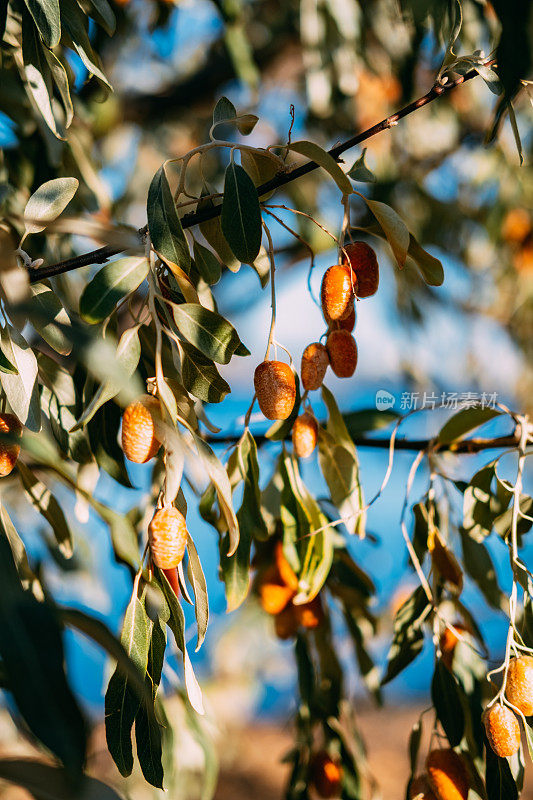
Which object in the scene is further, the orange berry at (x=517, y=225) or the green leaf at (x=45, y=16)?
the orange berry at (x=517, y=225)

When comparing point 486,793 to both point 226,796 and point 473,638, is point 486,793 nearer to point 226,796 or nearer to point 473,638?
point 473,638

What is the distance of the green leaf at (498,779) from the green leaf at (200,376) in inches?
12.8

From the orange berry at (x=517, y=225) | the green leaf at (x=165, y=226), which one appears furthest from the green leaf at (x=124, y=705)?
the orange berry at (x=517, y=225)

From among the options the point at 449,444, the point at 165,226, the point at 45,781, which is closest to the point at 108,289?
the point at 165,226

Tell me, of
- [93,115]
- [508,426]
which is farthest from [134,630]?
[93,115]

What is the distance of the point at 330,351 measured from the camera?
53 centimetres

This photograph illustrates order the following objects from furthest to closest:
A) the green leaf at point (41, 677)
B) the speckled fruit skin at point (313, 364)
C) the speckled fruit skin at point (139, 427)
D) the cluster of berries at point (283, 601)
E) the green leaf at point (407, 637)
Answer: the cluster of berries at point (283, 601), the green leaf at point (407, 637), the speckled fruit skin at point (313, 364), the speckled fruit skin at point (139, 427), the green leaf at point (41, 677)

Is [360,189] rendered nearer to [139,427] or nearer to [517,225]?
[517,225]

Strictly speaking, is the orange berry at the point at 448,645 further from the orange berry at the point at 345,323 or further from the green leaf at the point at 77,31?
the green leaf at the point at 77,31

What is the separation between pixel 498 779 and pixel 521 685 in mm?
89

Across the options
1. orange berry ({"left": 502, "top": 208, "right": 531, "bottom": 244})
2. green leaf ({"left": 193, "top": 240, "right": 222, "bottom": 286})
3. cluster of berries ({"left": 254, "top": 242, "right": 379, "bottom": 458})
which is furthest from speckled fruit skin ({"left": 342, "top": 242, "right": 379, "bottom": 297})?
orange berry ({"left": 502, "top": 208, "right": 531, "bottom": 244})

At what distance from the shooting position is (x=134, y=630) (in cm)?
46

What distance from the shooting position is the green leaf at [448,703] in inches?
22.7

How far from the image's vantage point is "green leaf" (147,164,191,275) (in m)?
0.45
